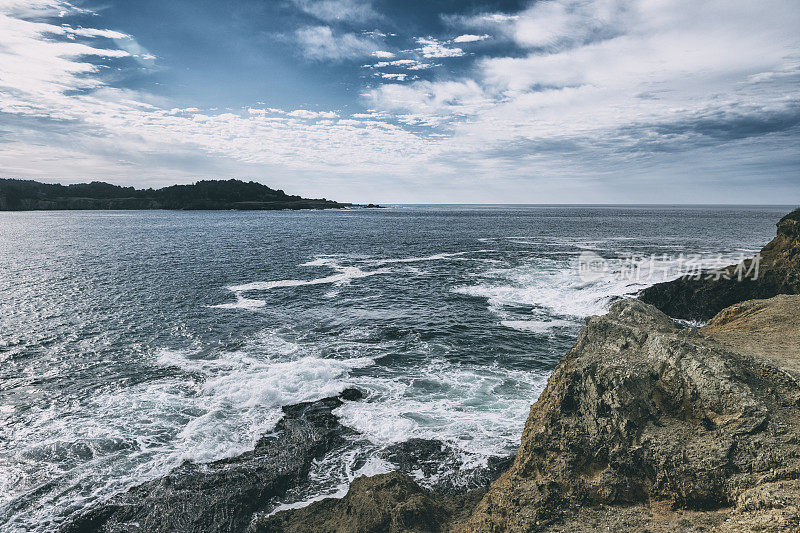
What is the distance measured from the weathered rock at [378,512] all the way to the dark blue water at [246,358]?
68.6 inches

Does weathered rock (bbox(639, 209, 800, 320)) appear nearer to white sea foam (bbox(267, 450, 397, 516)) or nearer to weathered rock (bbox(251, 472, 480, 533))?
white sea foam (bbox(267, 450, 397, 516))

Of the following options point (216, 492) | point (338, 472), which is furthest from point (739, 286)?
point (216, 492)

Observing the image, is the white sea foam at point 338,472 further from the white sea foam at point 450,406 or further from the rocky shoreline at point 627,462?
the white sea foam at point 450,406

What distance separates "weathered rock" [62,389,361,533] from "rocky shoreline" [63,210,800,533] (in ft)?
0.16

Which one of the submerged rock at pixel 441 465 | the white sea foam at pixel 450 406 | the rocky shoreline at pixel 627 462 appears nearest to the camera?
the rocky shoreline at pixel 627 462

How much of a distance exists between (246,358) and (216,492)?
1095 centimetres

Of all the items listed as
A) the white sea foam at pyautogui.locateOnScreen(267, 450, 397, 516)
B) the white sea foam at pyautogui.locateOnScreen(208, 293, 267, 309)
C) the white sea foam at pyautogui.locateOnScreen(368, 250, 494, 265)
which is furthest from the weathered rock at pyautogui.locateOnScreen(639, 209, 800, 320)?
the white sea foam at pyautogui.locateOnScreen(208, 293, 267, 309)

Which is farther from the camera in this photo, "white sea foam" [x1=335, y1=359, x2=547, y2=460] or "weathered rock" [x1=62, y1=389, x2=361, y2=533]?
"white sea foam" [x1=335, y1=359, x2=547, y2=460]

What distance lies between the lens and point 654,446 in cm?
691

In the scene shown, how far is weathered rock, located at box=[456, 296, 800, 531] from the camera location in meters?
6.15

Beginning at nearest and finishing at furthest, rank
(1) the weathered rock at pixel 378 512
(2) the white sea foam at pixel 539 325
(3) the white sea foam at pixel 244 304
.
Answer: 1. (1) the weathered rock at pixel 378 512
2. (2) the white sea foam at pixel 539 325
3. (3) the white sea foam at pixel 244 304

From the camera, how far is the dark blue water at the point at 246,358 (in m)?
13.9

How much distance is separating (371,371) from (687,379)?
15430 mm

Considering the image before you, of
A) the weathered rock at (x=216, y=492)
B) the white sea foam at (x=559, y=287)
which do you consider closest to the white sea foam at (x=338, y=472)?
the weathered rock at (x=216, y=492)
